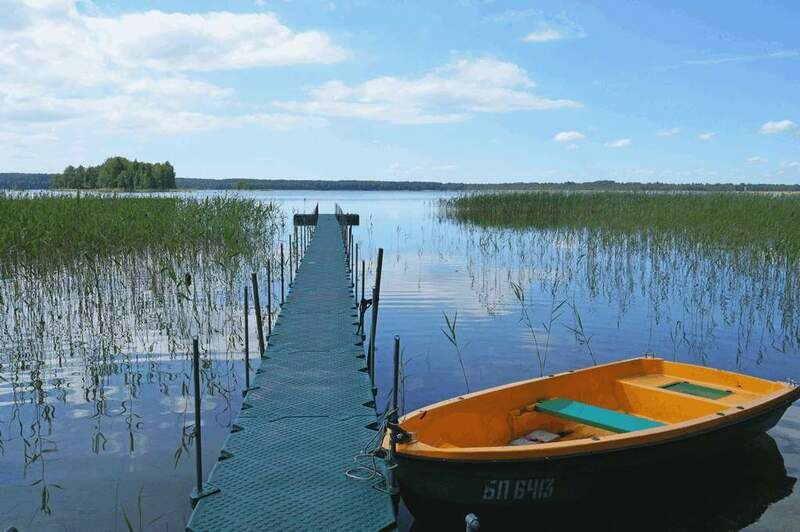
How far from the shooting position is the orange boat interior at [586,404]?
16.5ft

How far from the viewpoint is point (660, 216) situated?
19516 millimetres

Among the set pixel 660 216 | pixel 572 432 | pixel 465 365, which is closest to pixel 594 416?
Result: pixel 572 432

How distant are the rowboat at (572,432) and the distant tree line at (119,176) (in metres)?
68.3

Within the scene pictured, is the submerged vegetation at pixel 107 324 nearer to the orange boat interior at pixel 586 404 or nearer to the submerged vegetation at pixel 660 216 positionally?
the orange boat interior at pixel 586 404

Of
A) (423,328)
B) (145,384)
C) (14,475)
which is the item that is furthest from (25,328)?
(423,328)

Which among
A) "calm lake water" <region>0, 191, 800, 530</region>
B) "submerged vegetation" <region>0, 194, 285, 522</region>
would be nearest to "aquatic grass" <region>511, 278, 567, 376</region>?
"calm lake water" <region>0, 191, 800, 530</region>

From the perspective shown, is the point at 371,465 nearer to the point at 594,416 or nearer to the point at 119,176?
the point at 594,416

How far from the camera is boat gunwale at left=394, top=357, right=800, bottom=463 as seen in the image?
4.05 meters

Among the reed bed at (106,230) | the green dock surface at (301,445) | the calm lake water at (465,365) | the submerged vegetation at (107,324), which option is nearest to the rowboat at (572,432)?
the green dock surface at (301,445)

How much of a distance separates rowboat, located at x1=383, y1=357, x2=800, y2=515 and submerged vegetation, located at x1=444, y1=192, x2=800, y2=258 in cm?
860

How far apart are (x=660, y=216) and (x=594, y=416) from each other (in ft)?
51.7

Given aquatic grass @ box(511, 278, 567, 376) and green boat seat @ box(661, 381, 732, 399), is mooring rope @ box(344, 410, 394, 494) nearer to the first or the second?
green boat seat @ box(661, 381, 732, 399)

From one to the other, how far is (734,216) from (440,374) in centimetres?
1282

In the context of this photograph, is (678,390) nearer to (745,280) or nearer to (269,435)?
(269,435)
